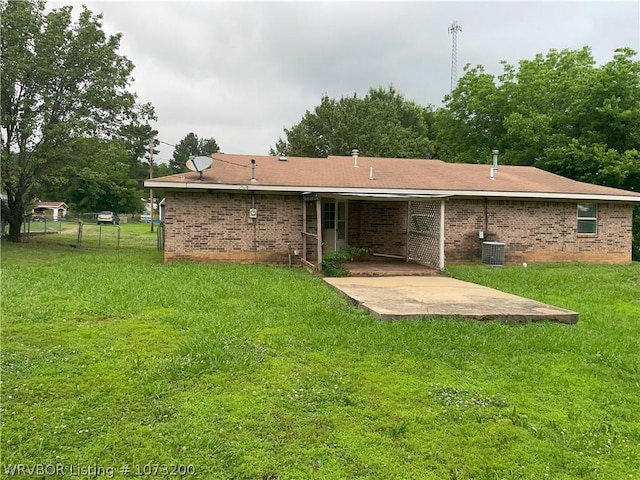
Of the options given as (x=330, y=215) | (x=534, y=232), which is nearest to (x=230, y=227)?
(x=330, y=215)

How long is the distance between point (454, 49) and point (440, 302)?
27.2 meters

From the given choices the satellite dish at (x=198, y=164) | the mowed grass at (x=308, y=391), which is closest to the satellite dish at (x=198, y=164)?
the satellite dish at (x=198, y=164)

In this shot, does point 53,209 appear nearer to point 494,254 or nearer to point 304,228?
point 304,228

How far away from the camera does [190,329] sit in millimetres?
5477

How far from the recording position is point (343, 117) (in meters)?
34.8

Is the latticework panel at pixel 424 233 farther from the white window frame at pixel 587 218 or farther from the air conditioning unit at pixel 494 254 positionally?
the white window frame at pixel 587 218

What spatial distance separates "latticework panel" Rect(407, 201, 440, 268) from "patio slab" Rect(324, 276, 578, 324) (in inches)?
87.6

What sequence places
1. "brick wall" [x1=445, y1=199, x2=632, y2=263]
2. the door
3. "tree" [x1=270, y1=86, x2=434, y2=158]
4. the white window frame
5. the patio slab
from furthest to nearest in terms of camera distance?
"tree" [x1=270, y1=86, x2=434, y2=158] < the white window frame < "brick wall" [x1=445, y1=199, x2=632, y2=263] < the door < the patio slab

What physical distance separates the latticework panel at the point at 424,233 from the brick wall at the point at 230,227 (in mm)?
3131

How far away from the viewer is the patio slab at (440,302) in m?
6.25

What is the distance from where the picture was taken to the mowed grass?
114 inches

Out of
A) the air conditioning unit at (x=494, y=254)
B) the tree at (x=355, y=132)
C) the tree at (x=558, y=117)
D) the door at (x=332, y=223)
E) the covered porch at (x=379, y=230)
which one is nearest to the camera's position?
the covered porch at (x=379, y=230)

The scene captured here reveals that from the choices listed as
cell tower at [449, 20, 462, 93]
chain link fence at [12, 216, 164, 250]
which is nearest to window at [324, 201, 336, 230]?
chain link fence at [12, 216, 164, 250]

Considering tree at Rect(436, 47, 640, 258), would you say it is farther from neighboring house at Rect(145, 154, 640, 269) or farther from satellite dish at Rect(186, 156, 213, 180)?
satellite dish at Rect(186, 156, 213, 180)
